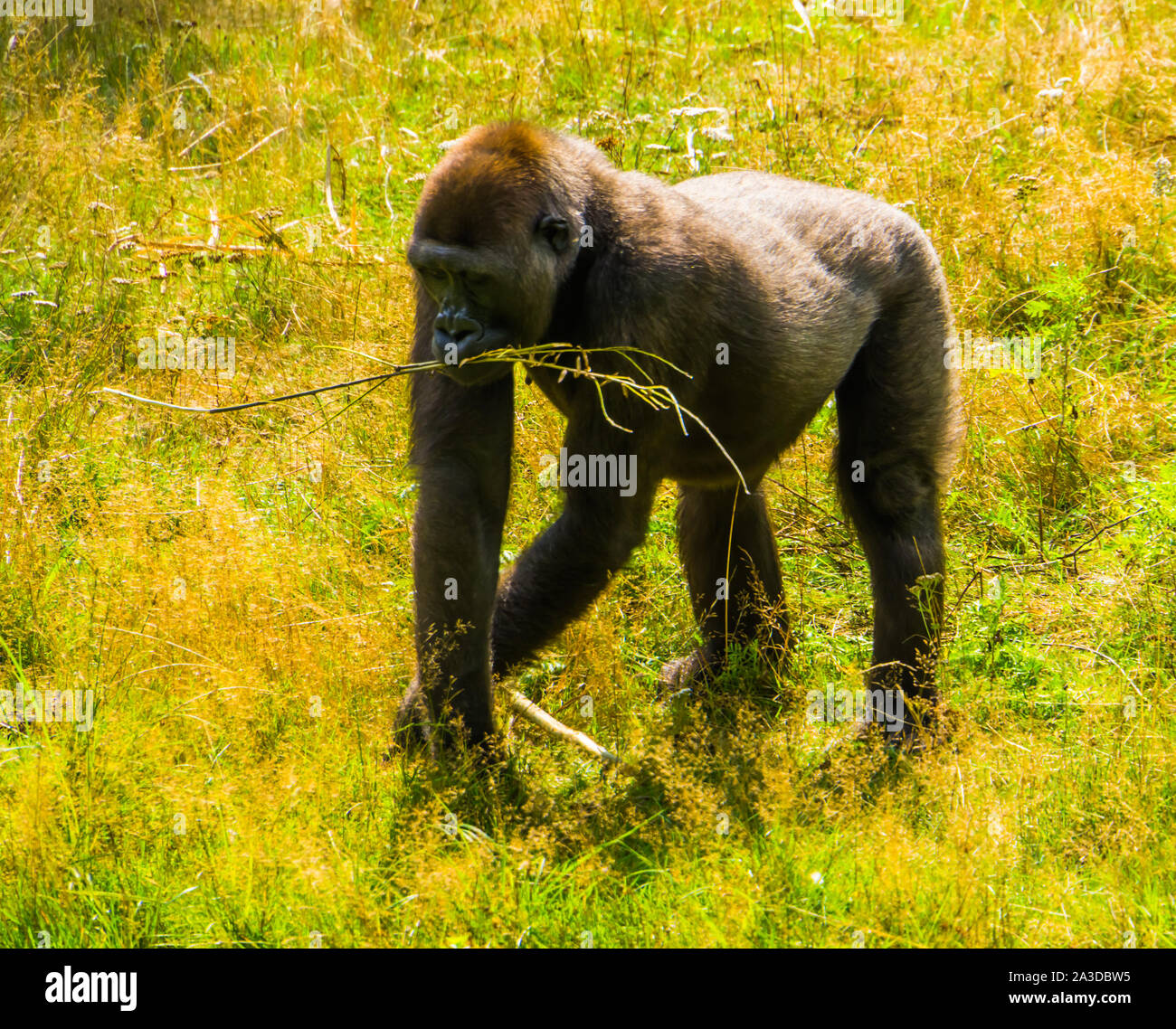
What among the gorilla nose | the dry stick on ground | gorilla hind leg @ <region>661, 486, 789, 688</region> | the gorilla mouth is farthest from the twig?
the gorilla nose

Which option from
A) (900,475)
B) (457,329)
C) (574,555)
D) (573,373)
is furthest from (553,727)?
(900,475)

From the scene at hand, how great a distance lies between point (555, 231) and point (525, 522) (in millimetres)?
1916

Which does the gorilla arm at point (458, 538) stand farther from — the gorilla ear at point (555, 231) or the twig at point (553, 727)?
the gorilla ear at point (555, 231)

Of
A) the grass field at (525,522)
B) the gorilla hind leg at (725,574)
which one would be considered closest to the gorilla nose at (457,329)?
the grass field at (525,522)

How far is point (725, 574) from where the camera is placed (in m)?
4.94

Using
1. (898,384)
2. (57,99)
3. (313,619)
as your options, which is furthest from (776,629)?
(57,99)

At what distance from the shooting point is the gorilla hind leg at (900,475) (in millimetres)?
4645

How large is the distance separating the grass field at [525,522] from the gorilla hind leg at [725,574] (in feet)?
0.67

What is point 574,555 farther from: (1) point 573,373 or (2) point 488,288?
(2) point 488,288

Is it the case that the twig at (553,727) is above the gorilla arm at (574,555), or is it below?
below

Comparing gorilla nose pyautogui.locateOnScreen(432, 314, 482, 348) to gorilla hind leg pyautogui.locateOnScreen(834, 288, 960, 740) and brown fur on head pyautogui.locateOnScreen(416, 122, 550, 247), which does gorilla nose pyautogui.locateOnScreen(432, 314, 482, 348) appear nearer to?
brown fur on head pyautogui.locateOnScreen(416, 122, 550, 247)

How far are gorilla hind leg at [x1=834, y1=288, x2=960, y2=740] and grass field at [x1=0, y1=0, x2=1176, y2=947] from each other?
0.22 meters
